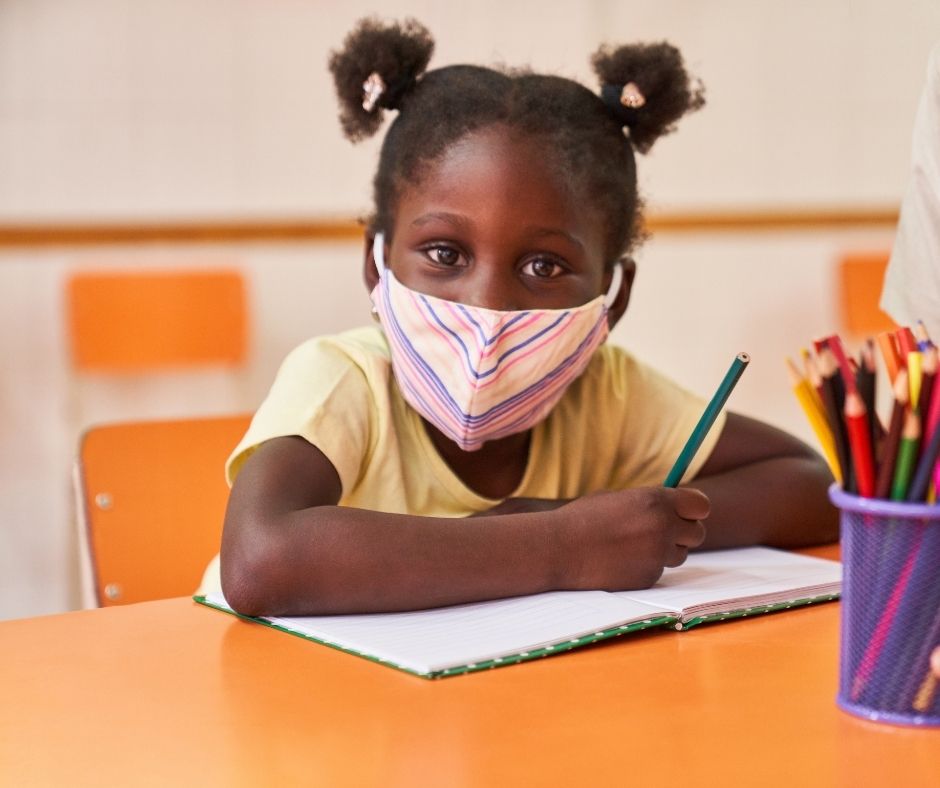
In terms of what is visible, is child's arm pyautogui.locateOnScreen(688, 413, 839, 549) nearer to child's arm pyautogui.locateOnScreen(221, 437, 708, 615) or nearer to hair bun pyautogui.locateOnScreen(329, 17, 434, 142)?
child's arm pyautogui.locateOnScreen(221, 437, 708, 615)

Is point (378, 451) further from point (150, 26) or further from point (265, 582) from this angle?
point (150, 26)

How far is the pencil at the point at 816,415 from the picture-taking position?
634mm

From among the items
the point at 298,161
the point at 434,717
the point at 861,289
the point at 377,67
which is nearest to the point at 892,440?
the point at 434,717

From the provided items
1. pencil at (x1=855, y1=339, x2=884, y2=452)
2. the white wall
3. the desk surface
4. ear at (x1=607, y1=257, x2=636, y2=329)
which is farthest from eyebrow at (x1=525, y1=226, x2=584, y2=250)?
the white wall

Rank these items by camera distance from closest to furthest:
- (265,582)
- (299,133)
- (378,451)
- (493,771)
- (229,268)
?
(493,771)
(265,582)
(378,451)
(229,268)
(299,133)

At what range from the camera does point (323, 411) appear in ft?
3.59

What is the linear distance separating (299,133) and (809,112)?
148 cm

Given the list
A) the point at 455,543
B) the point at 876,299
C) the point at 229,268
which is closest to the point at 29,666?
the point at 455,543

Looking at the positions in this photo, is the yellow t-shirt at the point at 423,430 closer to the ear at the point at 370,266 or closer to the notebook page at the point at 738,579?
the ear at the point at 370,266

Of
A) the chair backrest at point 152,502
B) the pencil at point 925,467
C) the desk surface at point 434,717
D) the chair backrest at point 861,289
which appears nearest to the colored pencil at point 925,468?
the pencil at point 925,467

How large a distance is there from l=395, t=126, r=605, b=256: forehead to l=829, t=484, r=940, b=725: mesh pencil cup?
0.57 metres

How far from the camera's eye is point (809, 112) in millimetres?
3502

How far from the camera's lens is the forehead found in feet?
3.77

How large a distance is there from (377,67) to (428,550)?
0.59m
